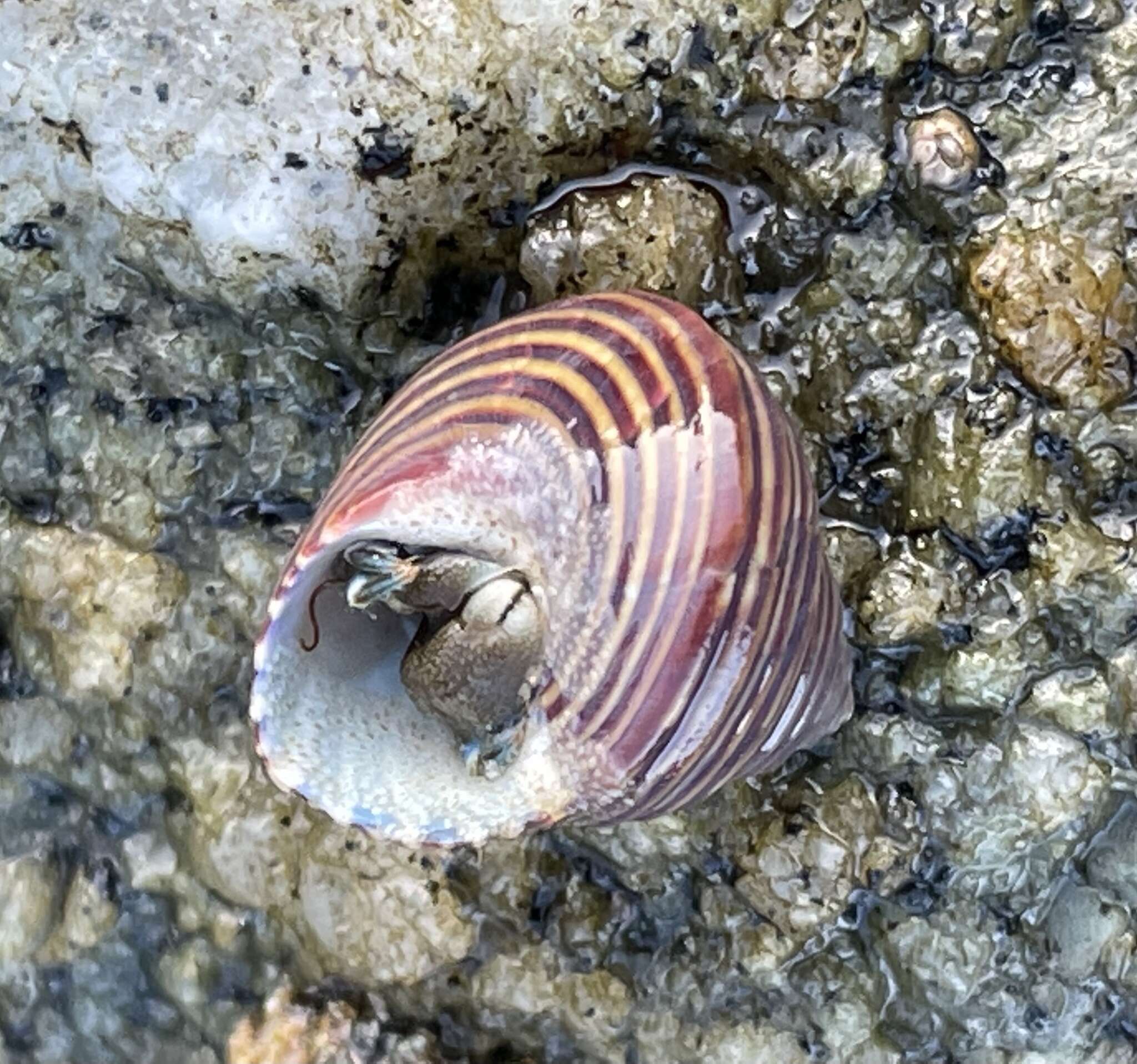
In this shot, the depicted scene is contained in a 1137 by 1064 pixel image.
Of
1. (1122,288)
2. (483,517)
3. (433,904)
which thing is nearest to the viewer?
(483,517)

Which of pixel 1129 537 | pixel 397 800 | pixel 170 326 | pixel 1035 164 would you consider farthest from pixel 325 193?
pixel 1129 537

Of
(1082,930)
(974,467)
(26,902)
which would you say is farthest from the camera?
(26,902)

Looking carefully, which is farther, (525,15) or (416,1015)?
(416,1015)

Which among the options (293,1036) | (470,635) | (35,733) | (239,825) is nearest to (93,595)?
(35,733)

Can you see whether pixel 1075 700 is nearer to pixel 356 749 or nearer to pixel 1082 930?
pixel 1082 930

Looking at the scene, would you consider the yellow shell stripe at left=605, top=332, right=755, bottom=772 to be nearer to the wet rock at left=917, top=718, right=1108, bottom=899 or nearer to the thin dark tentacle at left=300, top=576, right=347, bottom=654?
the thin dark tentacle at left=300, top=576, right=347, bottom=654

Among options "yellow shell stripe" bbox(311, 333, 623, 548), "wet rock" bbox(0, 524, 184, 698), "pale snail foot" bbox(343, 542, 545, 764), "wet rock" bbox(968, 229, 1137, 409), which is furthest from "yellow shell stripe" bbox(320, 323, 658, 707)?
"wet rock" bbox(968, 229, 1137, 409)

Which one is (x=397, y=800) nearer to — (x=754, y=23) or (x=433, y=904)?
(x=433, y=904)
